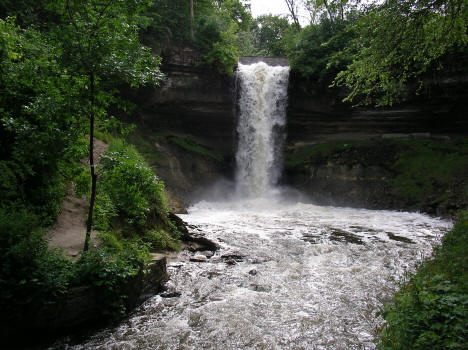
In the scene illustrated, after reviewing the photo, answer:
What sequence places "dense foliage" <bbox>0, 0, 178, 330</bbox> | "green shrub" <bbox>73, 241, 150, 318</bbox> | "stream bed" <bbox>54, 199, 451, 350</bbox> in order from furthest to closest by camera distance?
1. "green shrub" <bbox>73, 241, 150, 318</bbox>
2. "stream bed" <bbox>54, 199, 451, 350</bbox>
3. "dense foliage" <bbox>0, 0, 178, 330</bbox>

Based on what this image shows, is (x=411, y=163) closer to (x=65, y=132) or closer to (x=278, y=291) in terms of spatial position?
(x=278, y=291)

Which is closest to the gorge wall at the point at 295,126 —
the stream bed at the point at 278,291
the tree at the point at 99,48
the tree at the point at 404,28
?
the stream bed at the point at 278,291

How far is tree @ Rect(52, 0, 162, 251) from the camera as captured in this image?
4578mm

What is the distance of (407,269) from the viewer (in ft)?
22.9

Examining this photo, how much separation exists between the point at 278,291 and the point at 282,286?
0.84ft

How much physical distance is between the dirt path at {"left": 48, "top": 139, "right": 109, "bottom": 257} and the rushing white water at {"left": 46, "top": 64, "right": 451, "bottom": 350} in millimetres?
1732

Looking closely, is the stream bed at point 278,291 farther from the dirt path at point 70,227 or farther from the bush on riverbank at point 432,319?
the dirt path at point 70,227

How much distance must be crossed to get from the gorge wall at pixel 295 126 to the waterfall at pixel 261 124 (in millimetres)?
613

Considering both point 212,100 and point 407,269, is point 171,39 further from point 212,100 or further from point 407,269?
point 407,269

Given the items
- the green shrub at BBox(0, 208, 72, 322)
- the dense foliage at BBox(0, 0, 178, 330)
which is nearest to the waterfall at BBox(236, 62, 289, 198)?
the dense foliage at BBox(0, 0, 178, 330)

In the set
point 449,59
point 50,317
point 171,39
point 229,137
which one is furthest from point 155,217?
point 449,59

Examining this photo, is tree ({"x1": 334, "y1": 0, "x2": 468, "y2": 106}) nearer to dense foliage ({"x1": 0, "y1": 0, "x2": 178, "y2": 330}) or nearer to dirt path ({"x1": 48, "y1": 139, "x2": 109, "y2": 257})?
dense foliage ({"x1": 0, "y1": 0, "x2": 178, "y2": 330})

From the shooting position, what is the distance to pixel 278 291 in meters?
5.91

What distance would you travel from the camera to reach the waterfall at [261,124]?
807 inches
